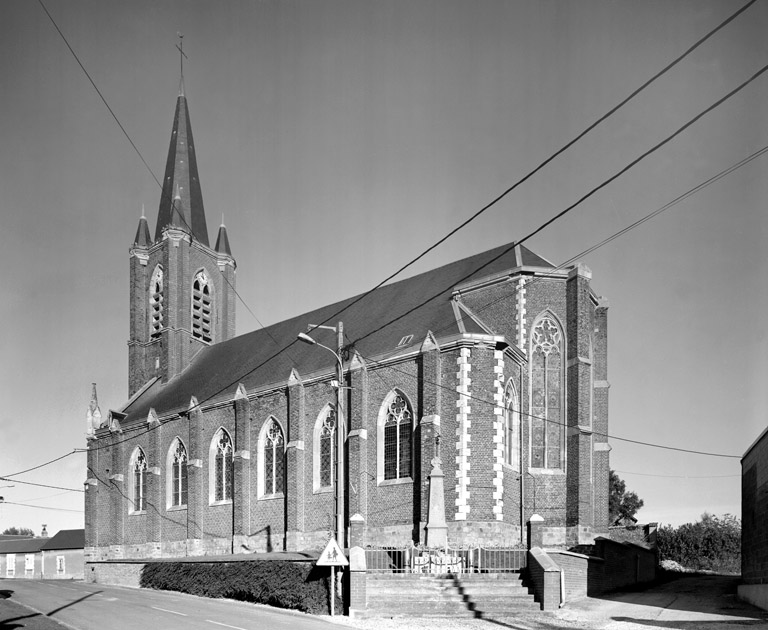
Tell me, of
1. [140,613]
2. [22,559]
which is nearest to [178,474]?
[140,613]

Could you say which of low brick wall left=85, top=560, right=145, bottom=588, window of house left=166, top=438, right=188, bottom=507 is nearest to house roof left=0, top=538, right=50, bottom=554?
window of house left=166, top=438, right=188, bottom=507

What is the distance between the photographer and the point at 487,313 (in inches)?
1212

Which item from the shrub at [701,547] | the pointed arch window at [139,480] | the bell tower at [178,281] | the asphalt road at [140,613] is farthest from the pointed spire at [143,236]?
the shrub at [701,547]

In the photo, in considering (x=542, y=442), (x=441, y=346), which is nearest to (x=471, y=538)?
(x=542, y=442)

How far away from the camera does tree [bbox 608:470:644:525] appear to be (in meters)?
55.2

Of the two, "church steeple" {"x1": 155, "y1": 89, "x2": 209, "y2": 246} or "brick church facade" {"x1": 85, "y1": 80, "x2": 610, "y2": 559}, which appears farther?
"church steeple" {"x1": 155, "y1": 89, "x2": 209, "y2": 246}

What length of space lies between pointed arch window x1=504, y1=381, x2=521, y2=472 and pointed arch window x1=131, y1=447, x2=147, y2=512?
21.2 m

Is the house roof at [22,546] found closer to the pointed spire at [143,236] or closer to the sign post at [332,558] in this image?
the pointed spire at [143,236]

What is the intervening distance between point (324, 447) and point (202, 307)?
1726cm

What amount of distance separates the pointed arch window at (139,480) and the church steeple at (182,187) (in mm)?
12962

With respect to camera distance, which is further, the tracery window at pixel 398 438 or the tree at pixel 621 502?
the tree at pixel 621 502

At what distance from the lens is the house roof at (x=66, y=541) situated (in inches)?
2413

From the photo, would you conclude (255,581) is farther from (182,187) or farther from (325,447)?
(182,187)

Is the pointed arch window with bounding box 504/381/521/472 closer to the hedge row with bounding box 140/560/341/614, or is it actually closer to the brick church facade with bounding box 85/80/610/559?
the brick church facade with bounding box 85/80/610/559
